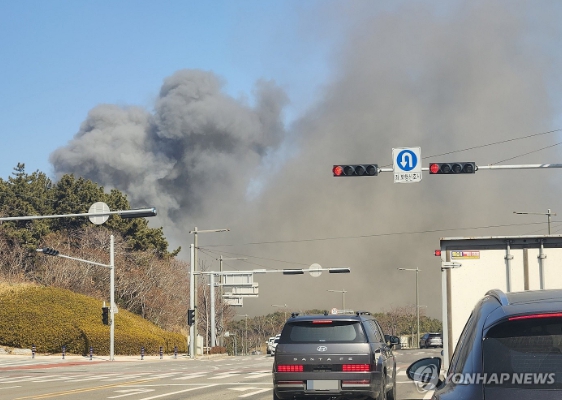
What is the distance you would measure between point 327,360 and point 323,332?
1.64 feet

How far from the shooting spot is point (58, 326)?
5166 centimetres

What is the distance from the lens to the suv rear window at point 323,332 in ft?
41.4

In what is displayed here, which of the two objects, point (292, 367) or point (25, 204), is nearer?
point (292, 367)

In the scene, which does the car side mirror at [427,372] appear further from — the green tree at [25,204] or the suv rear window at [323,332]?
the green tree at [25,204]

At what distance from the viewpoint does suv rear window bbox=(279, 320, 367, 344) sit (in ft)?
41.4

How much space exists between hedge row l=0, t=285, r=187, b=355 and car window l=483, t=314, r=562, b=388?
49.4 metres

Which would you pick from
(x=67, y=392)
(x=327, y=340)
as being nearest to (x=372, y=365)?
(x=327, y=340)

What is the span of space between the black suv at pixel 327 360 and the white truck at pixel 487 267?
2578 mm

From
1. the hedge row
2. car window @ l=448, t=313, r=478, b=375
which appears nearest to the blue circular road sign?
car window @ l=448, t=313, r=478, b=375

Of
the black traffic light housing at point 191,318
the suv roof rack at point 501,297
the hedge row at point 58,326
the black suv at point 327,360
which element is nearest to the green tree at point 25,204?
the hedge row at point 58,326

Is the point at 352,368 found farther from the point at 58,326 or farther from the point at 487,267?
the point at 58,326

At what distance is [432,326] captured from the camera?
146 m

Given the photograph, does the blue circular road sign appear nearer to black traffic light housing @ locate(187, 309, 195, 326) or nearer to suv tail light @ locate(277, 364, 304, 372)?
suv tail light @ locate(277, 364, 304, 372)

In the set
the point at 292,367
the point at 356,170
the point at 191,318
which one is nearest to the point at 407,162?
the point at 356,170
